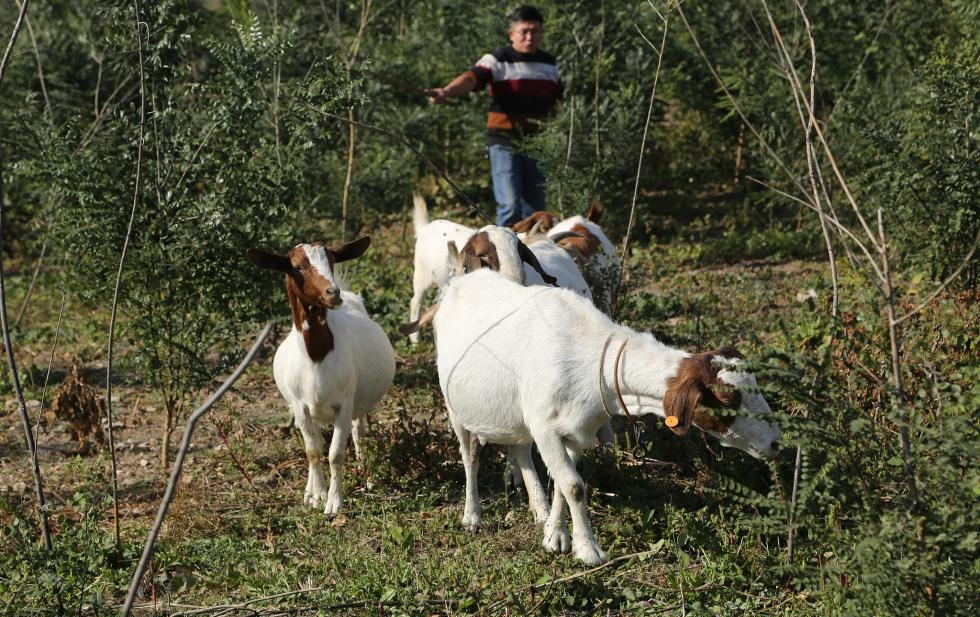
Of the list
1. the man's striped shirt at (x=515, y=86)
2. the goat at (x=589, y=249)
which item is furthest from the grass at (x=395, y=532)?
the man's striped shirt at (x=515, y=86)

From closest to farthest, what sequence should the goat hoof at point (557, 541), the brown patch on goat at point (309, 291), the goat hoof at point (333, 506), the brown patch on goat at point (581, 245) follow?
the goat hoof at point (557, 541)
the brown patch on goat at point (309, 291)
the goat hoof at point (333, 506)
the brown patch on goat at point (581, 245)

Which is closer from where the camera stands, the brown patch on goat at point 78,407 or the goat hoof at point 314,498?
the goat hoof at point 314,498

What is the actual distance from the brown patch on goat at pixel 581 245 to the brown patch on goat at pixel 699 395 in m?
3.27

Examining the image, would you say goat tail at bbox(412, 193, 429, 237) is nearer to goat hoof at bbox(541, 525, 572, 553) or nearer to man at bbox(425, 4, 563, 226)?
man at bbox(425, 4, 563, 226)

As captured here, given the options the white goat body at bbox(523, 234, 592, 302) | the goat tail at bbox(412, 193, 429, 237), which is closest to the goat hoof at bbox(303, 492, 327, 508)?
the white goat body at bbox(523, 234, 592, 302)

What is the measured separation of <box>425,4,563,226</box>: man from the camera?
362 inches

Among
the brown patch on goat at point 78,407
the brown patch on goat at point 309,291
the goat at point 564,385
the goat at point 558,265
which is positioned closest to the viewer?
the goat at point 564,385

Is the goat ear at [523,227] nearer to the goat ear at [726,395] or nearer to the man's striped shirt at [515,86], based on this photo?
the man's striped shirt at [515,86]

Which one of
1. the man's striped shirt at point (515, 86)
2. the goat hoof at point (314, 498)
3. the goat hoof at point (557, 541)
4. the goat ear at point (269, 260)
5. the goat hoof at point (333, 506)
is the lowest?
the goat hoof at point (314, 498)

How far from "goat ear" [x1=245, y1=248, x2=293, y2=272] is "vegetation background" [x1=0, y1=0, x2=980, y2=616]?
492 millimetres

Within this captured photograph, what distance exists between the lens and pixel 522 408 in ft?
16.9

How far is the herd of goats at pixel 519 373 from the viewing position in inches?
185

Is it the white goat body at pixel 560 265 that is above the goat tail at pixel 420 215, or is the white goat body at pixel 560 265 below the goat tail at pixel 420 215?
above

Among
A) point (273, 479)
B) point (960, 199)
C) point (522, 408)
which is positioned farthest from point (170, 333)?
point (960, 199)
